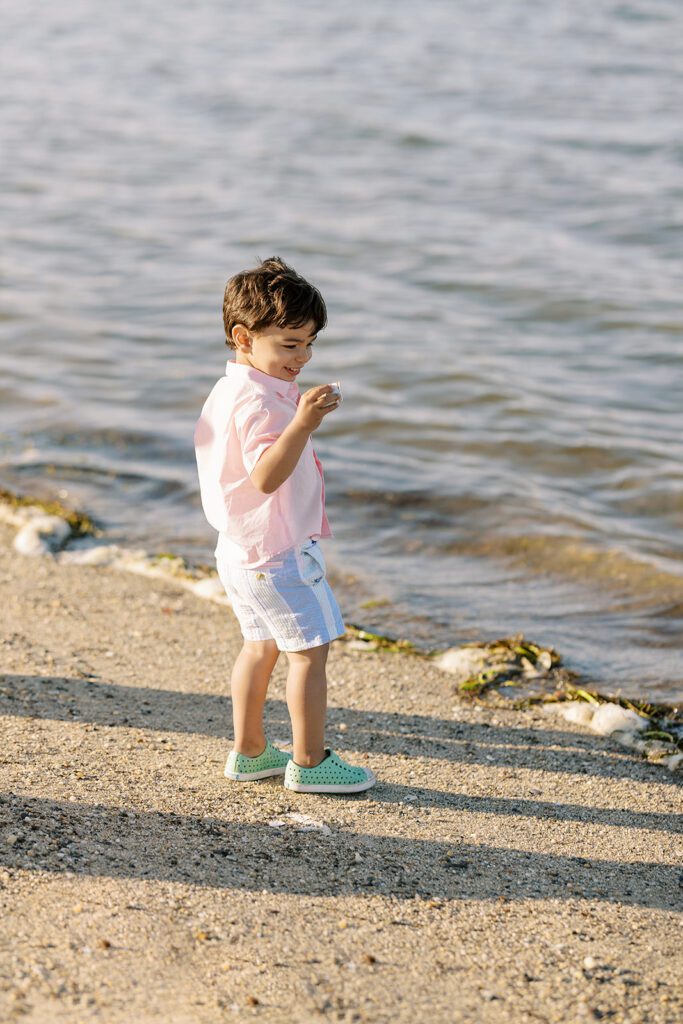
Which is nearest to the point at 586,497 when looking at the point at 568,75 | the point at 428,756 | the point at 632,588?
the point at 632,588

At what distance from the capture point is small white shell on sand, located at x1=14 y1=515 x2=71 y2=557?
608 centimetres

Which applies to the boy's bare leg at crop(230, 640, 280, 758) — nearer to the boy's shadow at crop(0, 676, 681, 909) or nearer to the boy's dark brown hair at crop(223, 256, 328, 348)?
the boy's shadow at crop(0, 676, 681, 909)

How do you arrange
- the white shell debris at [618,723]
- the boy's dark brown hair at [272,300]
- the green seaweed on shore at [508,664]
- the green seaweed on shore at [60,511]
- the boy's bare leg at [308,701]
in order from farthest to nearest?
1. the green seaweed on shore at [60,511]
2. the green seaweed on shore at [508,664]
3. the white shell debris at [618,723]
4. the boy's bare leg at [308,701]
5. the boy's dark brown hair at [272,300]

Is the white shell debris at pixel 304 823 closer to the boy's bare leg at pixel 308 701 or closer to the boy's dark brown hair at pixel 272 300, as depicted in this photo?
the boy's bare leg at pixel 308 701

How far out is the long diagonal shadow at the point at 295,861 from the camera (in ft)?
11.2

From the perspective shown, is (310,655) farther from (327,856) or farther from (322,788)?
(327,856)

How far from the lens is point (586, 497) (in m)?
7.23

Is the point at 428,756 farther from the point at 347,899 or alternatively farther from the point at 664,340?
the point at 664,340

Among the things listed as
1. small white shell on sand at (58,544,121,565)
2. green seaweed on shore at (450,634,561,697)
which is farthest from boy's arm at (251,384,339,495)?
small white shell on sand at (58,544,121,565)

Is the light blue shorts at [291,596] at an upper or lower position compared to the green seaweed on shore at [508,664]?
upper

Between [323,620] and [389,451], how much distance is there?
412 centimetres

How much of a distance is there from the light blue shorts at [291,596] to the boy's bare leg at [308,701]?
52mm

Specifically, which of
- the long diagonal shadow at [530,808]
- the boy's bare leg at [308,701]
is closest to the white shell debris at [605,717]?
the long diagonal shadow at [530,808]

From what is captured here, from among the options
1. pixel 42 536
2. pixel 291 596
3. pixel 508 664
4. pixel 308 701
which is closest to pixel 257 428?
pixel 291 596
